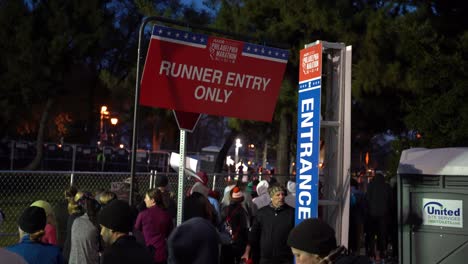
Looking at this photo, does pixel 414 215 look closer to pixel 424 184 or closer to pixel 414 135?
pixel 424 184

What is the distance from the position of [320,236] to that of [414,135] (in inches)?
490

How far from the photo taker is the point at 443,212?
7848mm

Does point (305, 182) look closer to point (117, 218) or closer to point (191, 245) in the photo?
point (191, 245)

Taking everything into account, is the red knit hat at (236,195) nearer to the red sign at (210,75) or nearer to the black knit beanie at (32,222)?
the red sign at (210,75)

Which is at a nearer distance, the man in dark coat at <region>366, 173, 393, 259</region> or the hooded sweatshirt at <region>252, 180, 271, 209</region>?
the hooded sweatshirt at <region>252, 180, 271, 209</region>

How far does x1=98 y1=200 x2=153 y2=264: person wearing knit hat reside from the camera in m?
4.07

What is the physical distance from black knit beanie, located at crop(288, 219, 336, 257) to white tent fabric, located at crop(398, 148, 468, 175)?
202 inches

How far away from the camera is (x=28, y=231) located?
4559 mm

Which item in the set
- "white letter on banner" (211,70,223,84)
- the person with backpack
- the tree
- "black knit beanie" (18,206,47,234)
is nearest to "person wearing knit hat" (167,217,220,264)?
"black knit beanie" (18,206,47,234)

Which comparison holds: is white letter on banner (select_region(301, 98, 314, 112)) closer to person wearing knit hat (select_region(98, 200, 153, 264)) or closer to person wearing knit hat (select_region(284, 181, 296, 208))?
person wearing knit hat (select_region(284, 181, 296, 208))

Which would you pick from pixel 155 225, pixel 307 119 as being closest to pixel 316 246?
pixel 307 119

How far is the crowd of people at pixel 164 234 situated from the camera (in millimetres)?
3199

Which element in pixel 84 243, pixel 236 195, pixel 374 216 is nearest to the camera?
pixel 84 243

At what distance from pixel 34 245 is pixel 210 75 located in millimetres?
3580
